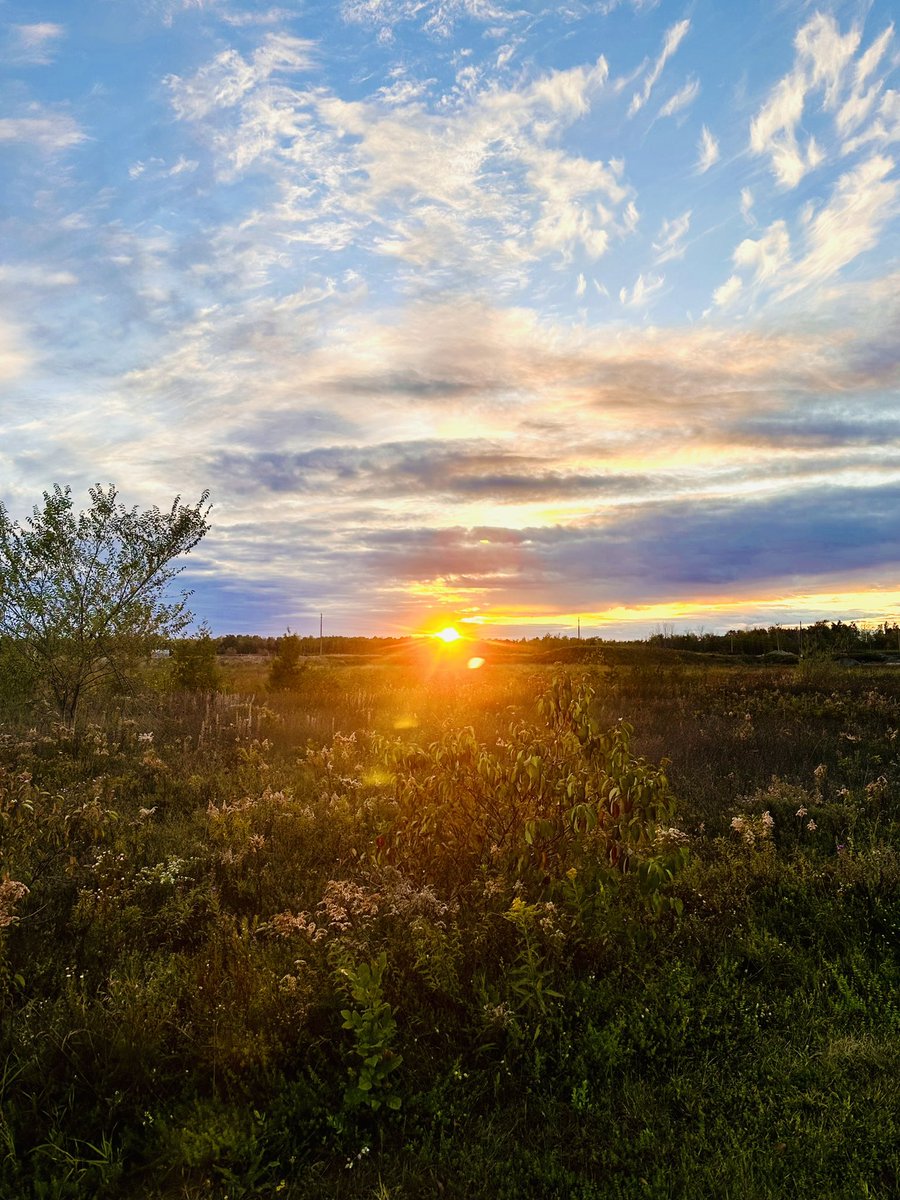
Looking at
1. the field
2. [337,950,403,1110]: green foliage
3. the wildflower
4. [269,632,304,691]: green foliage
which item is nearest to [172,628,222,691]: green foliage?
[269,632,304,691]: green foliage

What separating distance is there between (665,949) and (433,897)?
5.50ft

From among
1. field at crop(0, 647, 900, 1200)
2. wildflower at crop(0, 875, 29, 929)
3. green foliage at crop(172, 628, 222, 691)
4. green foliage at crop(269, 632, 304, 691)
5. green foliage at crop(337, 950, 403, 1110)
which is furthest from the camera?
green foliage at crop(269, 632, 304, 691)

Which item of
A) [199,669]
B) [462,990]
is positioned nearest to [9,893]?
[462,990]

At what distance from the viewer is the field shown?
11.3 ft

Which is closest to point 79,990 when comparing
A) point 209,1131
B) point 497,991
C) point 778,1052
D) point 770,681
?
point 209,1131

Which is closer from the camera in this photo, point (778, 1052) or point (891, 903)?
point (778, 1052)

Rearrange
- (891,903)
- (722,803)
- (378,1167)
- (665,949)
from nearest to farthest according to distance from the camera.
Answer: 1. (378,1167)
2. (665,949)
3. (891,903)
4. (722,803)

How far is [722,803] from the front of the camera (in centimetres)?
895

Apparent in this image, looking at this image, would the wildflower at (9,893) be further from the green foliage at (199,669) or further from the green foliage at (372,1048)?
the green foliage at (199,669)

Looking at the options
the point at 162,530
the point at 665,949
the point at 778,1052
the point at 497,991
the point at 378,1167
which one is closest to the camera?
the point at 378,1167

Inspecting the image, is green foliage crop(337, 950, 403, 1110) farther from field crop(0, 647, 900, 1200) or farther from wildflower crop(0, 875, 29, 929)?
wildflower crop(0, 875, 29, 929)

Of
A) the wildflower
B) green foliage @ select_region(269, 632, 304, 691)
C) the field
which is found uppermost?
green foliage @ select_region(269, 632, 304, 691)

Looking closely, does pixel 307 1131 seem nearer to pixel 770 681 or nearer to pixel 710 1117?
pixel 710 1117

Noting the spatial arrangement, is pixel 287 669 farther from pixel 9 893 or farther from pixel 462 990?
pixel 462 990
